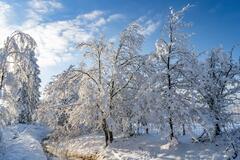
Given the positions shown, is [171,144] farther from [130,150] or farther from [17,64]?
[17,64]

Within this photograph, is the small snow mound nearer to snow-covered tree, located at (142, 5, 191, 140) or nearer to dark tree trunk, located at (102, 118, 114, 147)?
snow-covered tree, located at (142, 5, 191, 140)

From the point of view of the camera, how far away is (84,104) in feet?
85.8

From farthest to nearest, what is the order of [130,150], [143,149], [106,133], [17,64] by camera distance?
[106,133], [130,150], [143,149], [17,64]

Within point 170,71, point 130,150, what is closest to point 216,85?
point 170,71

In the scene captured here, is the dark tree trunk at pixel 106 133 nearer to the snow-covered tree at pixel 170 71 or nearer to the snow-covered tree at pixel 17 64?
the snow-covered tree at pixel 170 71

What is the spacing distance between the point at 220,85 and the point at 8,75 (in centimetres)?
1372

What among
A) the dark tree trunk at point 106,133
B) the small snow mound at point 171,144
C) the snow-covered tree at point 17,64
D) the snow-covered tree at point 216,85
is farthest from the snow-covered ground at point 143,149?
the snow-covered tree at point 17,64

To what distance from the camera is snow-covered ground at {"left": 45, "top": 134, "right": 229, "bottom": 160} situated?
67.6 feet

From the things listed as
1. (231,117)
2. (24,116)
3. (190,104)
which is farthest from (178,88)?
(24,116)

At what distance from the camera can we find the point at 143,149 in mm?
22953

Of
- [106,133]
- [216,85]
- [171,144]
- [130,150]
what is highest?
[216,85]

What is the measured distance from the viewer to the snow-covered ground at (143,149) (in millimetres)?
20609

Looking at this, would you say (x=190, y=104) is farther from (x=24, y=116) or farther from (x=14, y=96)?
(x=24, y=116)

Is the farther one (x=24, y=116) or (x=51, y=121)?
(x=24, y=116)
